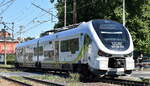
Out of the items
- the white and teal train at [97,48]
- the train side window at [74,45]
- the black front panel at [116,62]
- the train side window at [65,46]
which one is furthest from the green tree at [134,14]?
the black front panel at [116,62]

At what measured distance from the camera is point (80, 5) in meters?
54.4

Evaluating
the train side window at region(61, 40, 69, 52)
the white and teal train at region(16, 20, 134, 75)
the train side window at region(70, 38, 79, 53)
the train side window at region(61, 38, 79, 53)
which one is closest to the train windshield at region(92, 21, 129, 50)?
the white and teal train at region(16, 20, 134, 75)

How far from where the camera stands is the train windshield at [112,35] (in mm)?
21250

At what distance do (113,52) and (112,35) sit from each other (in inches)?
48.5

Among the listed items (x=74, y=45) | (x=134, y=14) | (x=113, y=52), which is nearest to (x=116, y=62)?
(x=113, y=52)

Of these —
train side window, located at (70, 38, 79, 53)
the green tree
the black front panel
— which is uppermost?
the green tree

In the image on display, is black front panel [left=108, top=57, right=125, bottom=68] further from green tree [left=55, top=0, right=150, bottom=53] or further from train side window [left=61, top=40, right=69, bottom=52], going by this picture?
green tree [left=55, top=0, right=150, bottom=53]

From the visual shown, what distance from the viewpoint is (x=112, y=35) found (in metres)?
21.8

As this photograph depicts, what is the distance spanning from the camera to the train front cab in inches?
820

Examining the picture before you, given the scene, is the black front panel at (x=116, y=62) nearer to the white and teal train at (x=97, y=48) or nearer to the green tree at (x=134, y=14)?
the white and teal train at (x=97, y=48)

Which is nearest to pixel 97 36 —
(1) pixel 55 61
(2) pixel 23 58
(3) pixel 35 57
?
(1) pixel 55 61

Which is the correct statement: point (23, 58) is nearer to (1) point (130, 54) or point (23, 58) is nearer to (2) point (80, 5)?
(2) point (80, 5)

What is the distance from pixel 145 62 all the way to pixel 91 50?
1297 inches

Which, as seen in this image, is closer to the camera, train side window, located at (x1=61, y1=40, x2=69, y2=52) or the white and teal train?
the white and teal train
